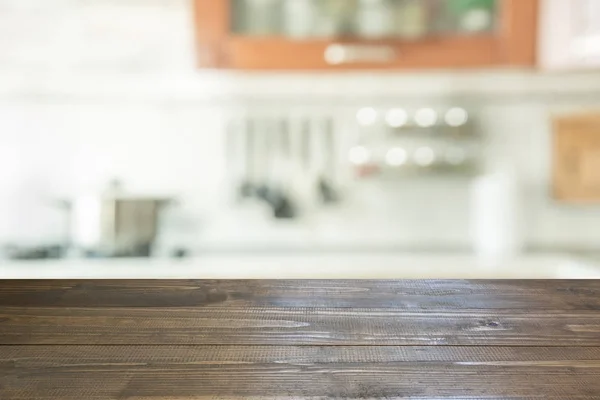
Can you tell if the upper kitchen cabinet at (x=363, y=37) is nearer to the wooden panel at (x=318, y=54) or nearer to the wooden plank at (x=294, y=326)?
the wooden panel at (x=318, y=54)

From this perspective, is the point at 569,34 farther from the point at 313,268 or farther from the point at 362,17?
the point at 313,268

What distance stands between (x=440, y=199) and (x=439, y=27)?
1.73 ft

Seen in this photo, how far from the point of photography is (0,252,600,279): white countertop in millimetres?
1506

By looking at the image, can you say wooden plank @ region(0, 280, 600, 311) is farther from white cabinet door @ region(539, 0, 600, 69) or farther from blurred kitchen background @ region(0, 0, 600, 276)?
blurred kitchen background @ region(0, 0, 600, 276)

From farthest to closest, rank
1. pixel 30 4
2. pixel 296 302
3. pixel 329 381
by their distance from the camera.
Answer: pixel 30 4 < pixel 296 302 < pixel 329 381

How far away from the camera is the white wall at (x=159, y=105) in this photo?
180cm

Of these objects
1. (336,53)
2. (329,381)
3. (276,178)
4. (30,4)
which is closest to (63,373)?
(329,381)

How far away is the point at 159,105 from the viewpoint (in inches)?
71.8

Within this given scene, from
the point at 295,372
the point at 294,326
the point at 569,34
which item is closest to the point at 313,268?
the point at 569,34

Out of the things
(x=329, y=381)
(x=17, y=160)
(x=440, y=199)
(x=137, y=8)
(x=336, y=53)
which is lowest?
(x=329, y=381)

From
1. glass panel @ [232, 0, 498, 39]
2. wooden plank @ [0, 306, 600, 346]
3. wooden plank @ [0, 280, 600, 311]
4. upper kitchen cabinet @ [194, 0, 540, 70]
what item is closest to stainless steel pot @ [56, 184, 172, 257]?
upper kitchen cabinet @ [194, 0, 540, 70]

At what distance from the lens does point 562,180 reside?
181 centimetres

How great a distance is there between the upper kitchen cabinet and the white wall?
0.23m

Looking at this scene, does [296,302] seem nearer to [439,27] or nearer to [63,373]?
[63,373]
